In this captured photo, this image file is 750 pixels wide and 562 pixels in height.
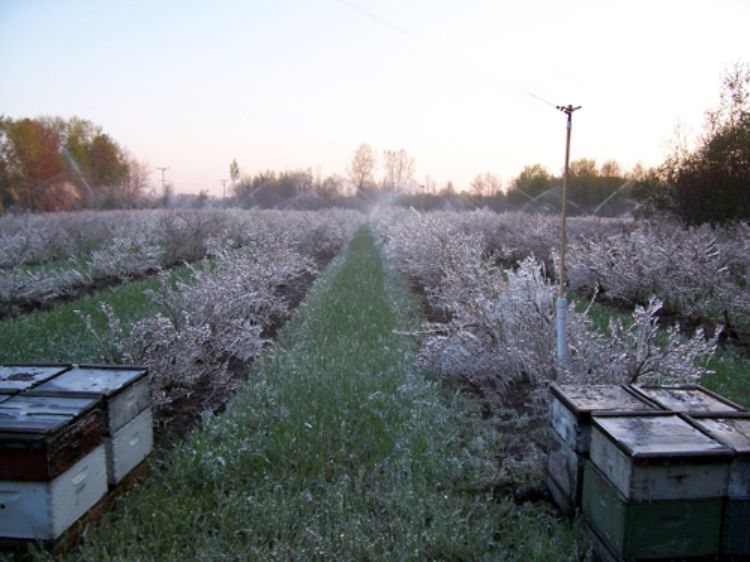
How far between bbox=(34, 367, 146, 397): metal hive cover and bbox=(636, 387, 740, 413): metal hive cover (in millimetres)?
3104

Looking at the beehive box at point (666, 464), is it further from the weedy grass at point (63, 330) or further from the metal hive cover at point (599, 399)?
the weedy grass at point (63, 330)

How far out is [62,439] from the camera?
9.63 ft

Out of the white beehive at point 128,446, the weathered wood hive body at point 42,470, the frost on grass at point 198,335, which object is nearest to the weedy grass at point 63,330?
the frost on grass at point 198,335

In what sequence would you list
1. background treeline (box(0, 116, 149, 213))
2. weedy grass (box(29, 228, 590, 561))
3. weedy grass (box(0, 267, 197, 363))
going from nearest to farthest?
weedy grass (box(29, 228, 590, 561)) → weedy grass (box(0, 267, 197, 363)) → background treeline (box(0, 116, 149, 213))

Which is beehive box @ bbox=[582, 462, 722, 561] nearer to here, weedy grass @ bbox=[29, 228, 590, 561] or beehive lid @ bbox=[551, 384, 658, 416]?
weedy grass @ bbox=[29, 228, 590, 561]

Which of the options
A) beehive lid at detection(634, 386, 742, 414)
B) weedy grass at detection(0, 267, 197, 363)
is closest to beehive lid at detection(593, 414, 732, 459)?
beehive lid at detection(634, 386, 742, 414)

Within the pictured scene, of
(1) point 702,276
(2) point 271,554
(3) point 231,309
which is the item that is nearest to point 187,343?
(3) point 231,309

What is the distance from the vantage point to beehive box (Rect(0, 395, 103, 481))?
111 inches

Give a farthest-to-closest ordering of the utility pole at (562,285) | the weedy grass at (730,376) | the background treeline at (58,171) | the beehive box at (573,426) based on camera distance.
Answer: the background treeline at (58,171) → the weedy grass at (730,376) → the utility pole at (562,285) → the beehive box at (573,426)

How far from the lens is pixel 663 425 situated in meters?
3.03

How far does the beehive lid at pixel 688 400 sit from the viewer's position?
3316 millimetres

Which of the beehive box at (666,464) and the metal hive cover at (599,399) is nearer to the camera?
the beehive box at (666,464)

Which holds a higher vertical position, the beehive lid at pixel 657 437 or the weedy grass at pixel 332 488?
the beehive lid at pixel 657 437

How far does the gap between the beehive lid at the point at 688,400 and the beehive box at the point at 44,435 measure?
10.2ft
